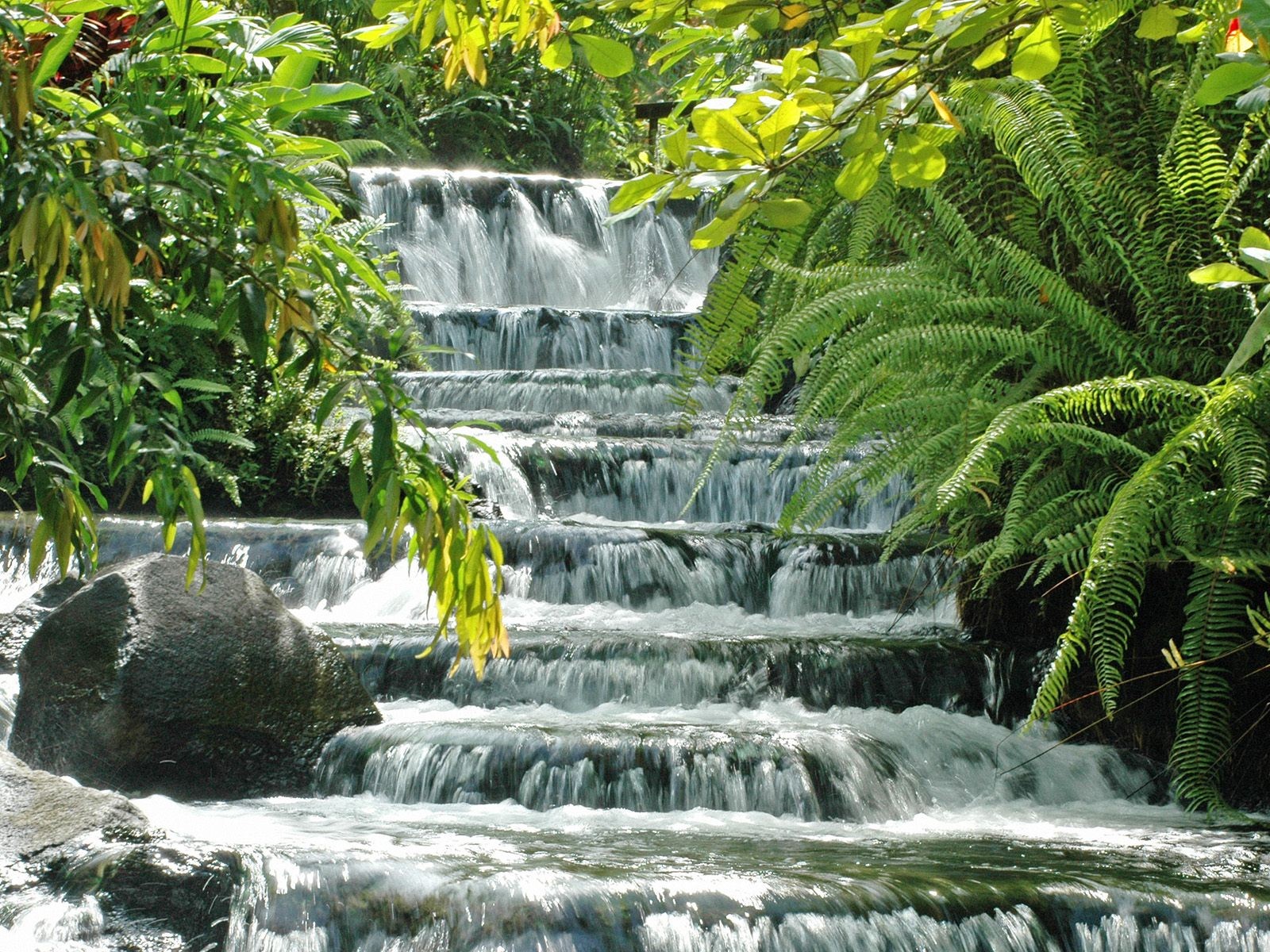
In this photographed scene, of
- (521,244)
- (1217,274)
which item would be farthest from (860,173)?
(521,244)

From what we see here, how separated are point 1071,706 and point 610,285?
10.6 meters

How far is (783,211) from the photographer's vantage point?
1297mm

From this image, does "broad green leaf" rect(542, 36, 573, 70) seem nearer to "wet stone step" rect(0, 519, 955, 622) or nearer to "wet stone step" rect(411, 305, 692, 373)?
"wet stone step" rect(0, 519, 955, 622)

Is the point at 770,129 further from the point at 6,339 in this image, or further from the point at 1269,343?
the point at 1269,343

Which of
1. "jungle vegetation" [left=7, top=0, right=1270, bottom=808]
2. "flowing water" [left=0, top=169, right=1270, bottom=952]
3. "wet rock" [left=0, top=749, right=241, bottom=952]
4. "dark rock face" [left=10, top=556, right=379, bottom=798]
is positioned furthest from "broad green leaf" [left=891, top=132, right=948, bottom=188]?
"dark rock face" [left=10, top=556, right=379, bottom=798]

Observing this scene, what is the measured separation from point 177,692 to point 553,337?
7.18 metres

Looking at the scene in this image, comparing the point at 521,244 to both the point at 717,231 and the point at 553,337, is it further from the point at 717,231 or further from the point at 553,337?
the point at 717,231

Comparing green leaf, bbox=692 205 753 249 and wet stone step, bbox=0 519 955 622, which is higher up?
green leaf, bbox=692 205 753 249

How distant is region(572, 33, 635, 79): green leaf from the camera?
4.38 feet

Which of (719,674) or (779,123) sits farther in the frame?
(719,674)

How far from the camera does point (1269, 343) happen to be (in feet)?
10.3

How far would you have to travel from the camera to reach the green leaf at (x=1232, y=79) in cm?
118

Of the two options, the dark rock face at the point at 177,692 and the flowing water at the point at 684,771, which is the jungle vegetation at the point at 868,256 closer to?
the flowing water at the point at 684,771

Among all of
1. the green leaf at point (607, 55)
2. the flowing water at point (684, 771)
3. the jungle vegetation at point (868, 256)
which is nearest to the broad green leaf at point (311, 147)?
the jungle vegetation at point (868, 256)
